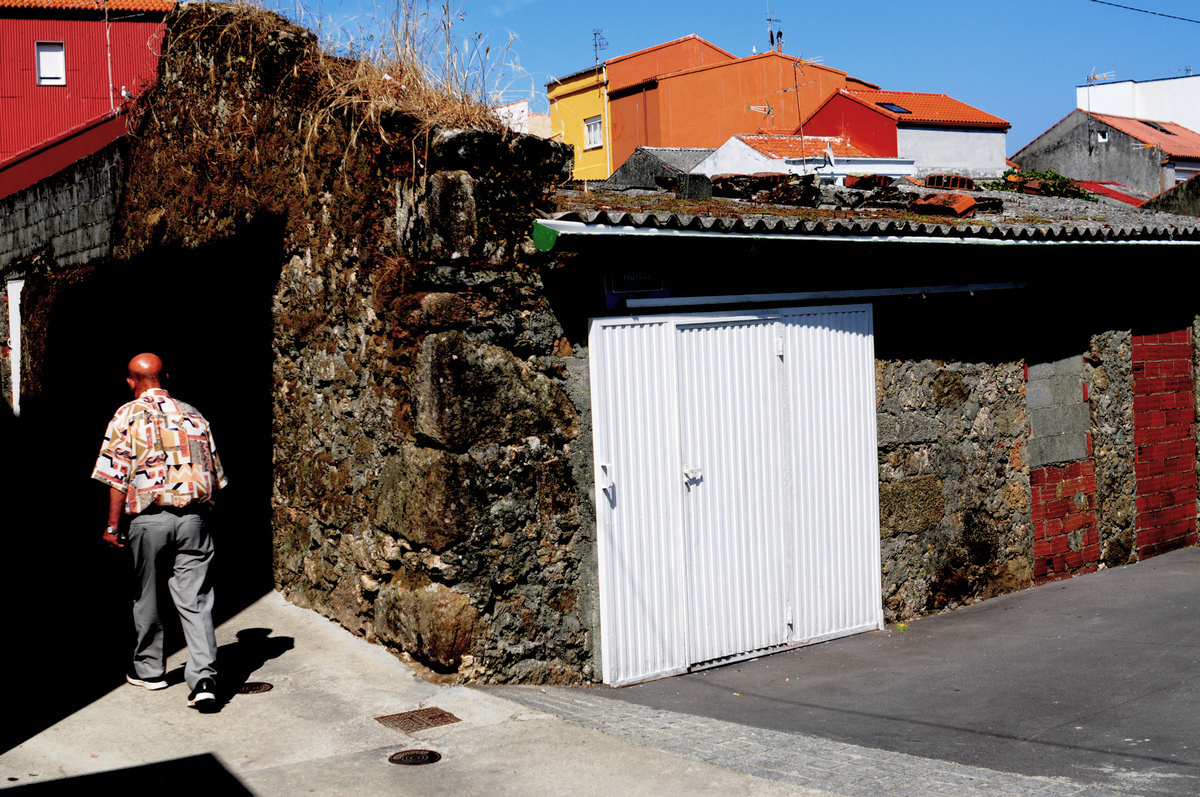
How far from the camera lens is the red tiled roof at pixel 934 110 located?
29375mm

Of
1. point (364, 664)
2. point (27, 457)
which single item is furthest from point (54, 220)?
point (364, 664)

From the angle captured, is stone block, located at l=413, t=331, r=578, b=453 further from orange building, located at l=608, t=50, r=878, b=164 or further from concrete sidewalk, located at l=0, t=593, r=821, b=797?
orange building, located at l=608, t=50, r=878, b=164

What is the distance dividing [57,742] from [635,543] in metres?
3.04

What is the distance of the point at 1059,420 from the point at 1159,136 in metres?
33.6

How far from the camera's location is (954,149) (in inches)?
1199

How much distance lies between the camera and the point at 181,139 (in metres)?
8.23

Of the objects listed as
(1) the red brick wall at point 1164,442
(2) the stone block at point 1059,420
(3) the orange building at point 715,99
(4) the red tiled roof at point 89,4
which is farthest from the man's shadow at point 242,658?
(4) the red tiled roof at point 89,4

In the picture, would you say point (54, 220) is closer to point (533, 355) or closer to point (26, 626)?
point (26, 626)

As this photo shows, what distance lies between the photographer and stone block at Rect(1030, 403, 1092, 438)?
29.0 ft

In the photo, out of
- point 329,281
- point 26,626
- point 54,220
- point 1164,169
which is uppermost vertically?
point 1164,169

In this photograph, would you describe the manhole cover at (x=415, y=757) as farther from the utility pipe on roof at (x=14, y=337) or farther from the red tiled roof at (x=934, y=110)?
the red tiled roof at (x=934, y=110)

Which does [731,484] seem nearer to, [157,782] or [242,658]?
[242,658]

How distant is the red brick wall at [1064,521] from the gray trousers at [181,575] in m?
6.64

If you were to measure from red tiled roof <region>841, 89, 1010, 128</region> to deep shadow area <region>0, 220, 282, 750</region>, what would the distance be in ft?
77.7
